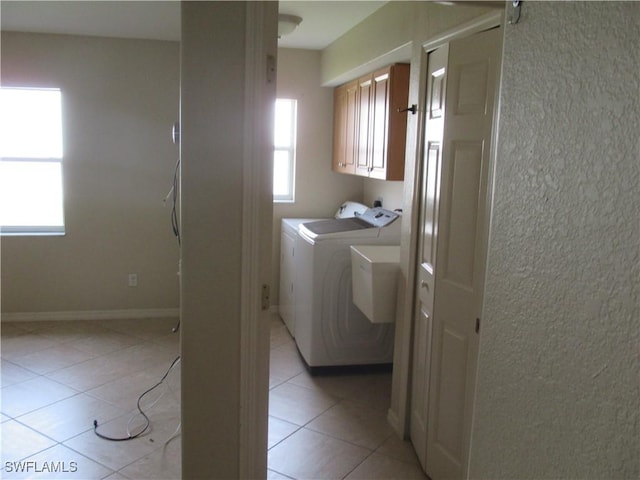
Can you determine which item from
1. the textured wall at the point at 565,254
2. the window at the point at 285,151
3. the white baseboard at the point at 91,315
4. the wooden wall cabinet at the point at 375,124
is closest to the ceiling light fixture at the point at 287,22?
the wooden wall cabinet at the point at 375,124

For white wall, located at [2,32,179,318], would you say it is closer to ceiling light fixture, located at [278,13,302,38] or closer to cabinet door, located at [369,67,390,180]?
ceiling light fixture, located at [278,13,302,38]

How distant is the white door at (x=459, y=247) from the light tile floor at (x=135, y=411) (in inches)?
15.7

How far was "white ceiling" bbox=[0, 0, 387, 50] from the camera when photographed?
3398mm

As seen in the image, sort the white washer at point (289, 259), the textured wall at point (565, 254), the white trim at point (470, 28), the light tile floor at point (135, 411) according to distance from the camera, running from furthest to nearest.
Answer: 1. the white washer at point (289, 259)
2. the light tile floor at point (135, 411)
3. the white trim at point (470, 28)
4. the textured wall at point (565, 254)

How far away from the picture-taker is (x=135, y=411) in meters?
3.07

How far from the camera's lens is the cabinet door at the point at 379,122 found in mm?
3605

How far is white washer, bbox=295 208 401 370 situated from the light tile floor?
0.49ft

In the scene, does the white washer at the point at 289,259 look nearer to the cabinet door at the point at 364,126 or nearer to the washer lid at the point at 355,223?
the washer lid at the point at 355,223

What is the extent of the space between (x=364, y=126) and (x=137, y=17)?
5.83 ft

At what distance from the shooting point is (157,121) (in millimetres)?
4594

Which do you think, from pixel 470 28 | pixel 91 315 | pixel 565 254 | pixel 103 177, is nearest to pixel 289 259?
pixel 103 177

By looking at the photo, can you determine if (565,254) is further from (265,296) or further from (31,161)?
(31,161)

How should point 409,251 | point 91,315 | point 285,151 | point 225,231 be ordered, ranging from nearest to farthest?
1. point 225,231
2. point 409,251
3. point 91,315
4. point 285,151

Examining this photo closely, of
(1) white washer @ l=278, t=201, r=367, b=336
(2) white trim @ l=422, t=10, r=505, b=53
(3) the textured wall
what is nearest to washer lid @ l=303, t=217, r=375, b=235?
(1) white washer @ l=278, t=201, r=367, b=336
